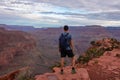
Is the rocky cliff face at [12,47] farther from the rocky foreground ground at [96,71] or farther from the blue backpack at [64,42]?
the blue backpack at [64,42]

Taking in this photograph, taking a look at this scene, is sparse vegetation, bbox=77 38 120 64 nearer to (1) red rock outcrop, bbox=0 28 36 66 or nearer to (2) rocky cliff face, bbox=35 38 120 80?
(2) rocky cliff face, bbox=35 38 120 80

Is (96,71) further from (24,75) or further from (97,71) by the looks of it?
(24,75)

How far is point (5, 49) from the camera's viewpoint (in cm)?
9256

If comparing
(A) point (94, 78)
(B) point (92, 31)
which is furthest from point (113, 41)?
(B) point (92, 31)

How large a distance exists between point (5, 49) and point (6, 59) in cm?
502

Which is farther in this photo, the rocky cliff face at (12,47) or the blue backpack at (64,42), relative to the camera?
the rocky cliff face at (12,47)

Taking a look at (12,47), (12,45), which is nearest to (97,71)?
(12,47)

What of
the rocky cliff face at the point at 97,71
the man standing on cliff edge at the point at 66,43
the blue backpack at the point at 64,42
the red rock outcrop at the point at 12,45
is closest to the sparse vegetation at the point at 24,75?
the rocky cliff face at the point at 97,71

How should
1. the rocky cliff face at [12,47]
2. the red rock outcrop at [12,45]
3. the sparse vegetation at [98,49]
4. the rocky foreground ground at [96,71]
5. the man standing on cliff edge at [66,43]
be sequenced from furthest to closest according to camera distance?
the red rock outcrop at [12,45]
the rocky cliff face at [12,47]
the sparse vegetation at [98,49]
the rocky foreground ground at [96,71]
the man standing on cliff edge at [66,43]

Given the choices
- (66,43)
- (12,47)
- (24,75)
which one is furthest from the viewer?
(12,47)

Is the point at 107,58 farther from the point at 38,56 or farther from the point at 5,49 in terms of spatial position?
the point at 38,56

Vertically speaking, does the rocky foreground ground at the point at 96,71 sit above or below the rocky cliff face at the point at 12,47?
above

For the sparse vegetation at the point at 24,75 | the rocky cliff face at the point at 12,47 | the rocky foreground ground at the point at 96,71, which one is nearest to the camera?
the rocky foreground ground at the point at 96,71

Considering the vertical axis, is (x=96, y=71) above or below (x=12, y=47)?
above
